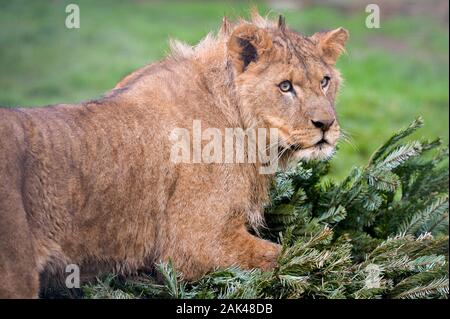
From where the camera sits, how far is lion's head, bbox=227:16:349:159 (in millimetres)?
4984

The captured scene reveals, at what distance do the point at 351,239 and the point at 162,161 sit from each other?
4.37ft

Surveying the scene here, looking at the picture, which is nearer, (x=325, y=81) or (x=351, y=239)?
(x=325, y=81)

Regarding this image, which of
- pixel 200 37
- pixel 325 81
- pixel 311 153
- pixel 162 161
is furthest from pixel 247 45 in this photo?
pixel 200 37

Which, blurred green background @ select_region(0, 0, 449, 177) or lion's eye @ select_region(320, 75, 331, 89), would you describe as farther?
blurred green background @ select_region(0, 0, 449, 177)

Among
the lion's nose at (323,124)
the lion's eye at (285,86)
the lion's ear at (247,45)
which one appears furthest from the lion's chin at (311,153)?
the lion's ear at (247,45)

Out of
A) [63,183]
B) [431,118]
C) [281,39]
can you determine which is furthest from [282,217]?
[431,118]

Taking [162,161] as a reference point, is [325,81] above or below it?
above

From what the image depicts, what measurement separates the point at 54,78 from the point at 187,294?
353 inches

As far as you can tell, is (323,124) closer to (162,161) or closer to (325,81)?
(325,81)

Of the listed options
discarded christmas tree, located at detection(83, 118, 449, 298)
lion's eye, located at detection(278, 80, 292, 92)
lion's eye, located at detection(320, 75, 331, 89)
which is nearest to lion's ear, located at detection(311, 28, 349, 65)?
lion's eye, located at detection(320, 75, 331, 89)

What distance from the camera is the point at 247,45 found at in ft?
16.6

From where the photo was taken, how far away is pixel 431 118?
1223 centimetres

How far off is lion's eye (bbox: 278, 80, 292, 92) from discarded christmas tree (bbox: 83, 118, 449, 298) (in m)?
0.53

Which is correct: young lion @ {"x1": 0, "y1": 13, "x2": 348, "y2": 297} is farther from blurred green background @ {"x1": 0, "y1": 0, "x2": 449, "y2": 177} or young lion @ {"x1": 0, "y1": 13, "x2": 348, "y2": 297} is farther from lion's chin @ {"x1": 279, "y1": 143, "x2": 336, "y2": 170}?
blurred green background @ {"x1": 0, "y1": 0, "x2": 449, "y2": 177}
